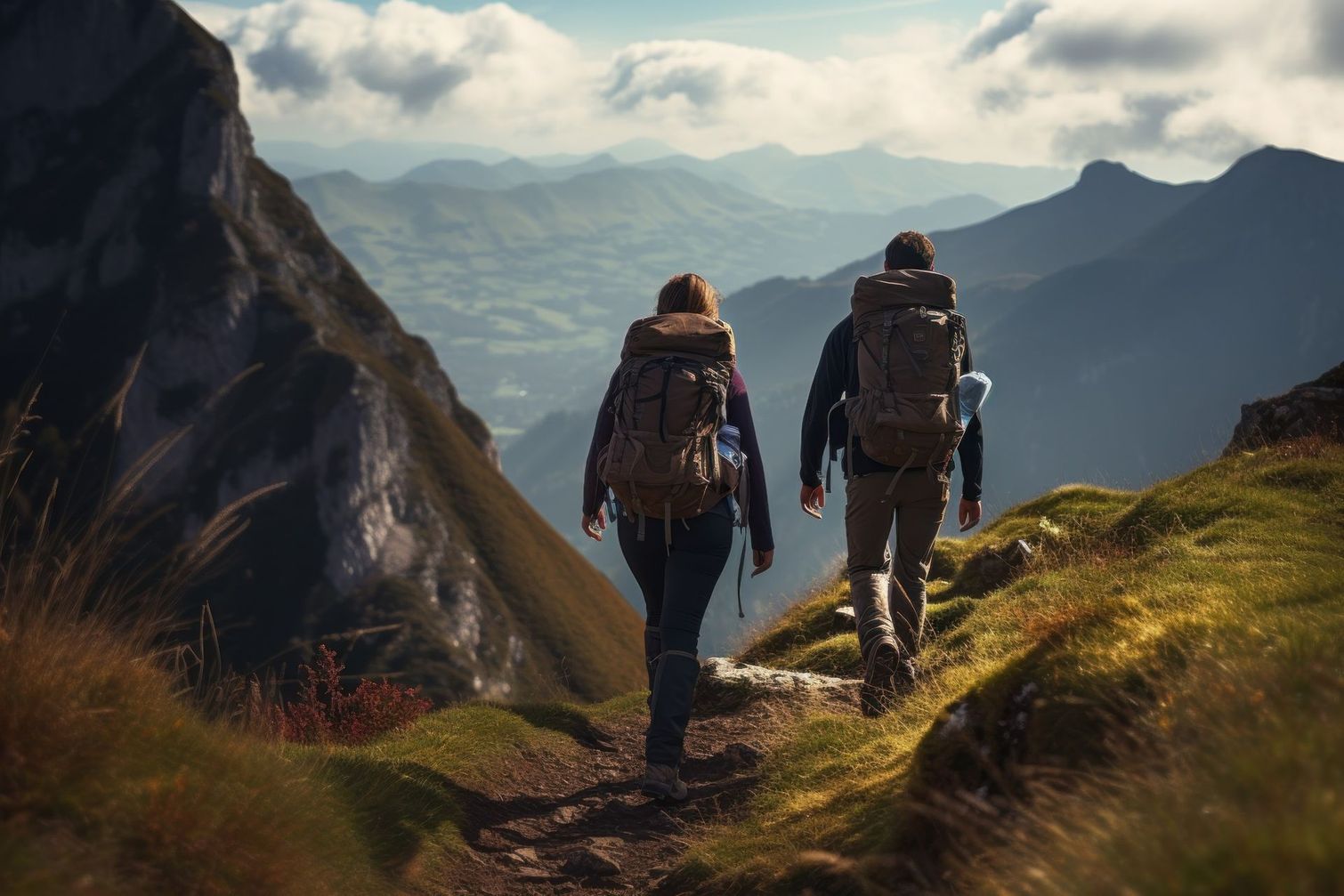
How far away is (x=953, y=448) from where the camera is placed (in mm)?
8219

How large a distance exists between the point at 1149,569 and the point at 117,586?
298 inches

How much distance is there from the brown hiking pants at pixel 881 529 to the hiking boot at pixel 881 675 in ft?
0.32

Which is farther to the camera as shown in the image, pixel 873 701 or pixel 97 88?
pixel 97 88

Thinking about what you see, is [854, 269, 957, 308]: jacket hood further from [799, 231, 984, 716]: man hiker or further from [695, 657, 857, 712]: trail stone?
[695, 657, 857, 712]: trail stone

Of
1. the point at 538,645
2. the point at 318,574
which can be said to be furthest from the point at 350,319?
the point at 538,645

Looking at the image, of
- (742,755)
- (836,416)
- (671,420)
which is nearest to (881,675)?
(742,755)

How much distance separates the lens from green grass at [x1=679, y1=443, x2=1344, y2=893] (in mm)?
2895

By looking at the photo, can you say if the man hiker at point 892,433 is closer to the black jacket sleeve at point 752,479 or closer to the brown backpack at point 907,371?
the brown backpack at point 907,371

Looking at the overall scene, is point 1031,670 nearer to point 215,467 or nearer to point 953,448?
point 953,448

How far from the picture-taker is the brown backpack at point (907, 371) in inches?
311

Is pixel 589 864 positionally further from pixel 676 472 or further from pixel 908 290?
pixel 908 290

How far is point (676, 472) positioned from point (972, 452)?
317 cm

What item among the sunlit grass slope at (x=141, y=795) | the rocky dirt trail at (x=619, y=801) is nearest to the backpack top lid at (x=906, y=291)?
the rocky dirt trail at (x=619, y=801)

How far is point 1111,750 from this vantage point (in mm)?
4277
